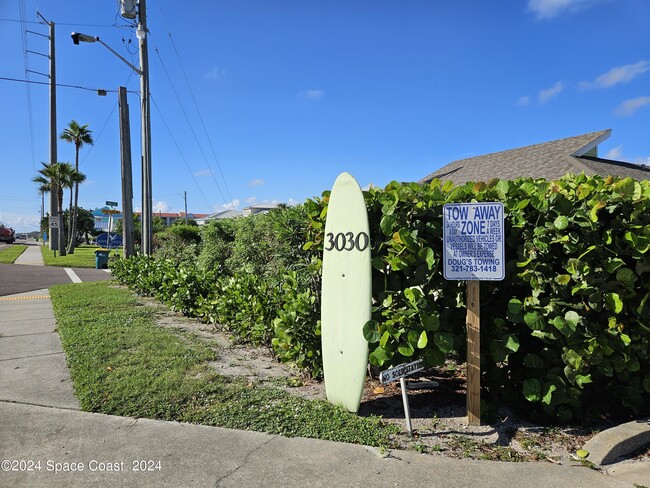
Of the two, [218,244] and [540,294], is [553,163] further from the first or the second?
[540,294]

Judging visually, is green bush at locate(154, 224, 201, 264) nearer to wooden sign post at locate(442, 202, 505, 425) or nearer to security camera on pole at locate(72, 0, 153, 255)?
security camera on pole at locate(72, 0, 153, 255)

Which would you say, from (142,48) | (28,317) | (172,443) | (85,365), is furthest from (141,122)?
(172,443)

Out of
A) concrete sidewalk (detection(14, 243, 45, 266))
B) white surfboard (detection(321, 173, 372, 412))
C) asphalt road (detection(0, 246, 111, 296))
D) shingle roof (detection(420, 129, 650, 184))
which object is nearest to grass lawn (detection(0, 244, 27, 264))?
concrete sidewalk (detection(14, 243, 45, 266))

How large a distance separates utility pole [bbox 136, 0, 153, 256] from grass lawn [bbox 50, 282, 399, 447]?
274 inches

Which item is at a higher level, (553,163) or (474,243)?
(553,163)

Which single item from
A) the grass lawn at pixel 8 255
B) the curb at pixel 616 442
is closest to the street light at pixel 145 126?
the curb at pixel 616 442

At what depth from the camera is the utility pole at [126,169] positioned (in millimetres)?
12750

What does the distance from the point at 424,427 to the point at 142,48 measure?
13107 millimetres

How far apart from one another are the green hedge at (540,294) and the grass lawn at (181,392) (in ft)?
2.13

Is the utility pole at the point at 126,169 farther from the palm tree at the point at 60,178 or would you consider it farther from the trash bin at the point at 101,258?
the palm tree at the point at 60,178

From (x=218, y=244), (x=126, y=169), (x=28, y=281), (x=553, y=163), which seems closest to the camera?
(x=218, y=244)

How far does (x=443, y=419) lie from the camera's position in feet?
12.0

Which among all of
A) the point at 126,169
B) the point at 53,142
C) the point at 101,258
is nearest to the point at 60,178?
the point at 53,142

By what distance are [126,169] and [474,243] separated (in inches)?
471
